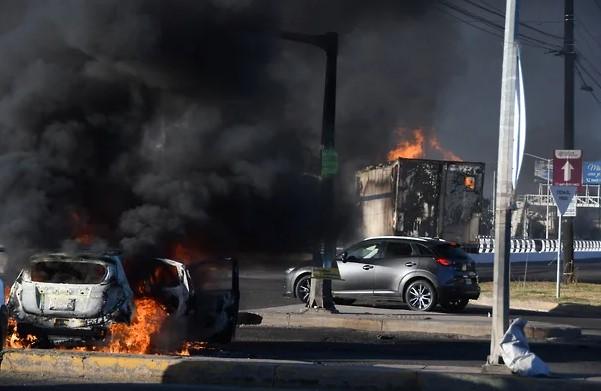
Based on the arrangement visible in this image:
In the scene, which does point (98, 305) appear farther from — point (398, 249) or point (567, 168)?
point (567, 168)

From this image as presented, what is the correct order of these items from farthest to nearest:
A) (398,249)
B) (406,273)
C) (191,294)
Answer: (398,249) < (406,273) < (191,294)

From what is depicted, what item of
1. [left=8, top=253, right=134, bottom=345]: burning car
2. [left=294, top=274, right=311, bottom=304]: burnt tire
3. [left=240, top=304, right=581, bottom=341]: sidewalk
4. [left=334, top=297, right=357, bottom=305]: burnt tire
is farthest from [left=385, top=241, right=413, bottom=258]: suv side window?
[left=8, top=253, right=134, bottom=345]: burning car

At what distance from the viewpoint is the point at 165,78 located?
14047 mm

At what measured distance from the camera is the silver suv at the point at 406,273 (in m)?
19.2

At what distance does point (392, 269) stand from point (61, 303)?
31.2ft

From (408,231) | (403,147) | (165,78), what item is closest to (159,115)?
(165,78)

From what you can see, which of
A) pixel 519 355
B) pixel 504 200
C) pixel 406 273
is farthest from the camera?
pixel 406 273

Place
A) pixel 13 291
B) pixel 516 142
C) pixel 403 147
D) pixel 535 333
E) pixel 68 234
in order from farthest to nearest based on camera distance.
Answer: pixel 403 147
pixel 535 333
pixel 68 234
pixel 13 291
pixel 516 142

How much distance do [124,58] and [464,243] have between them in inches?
625

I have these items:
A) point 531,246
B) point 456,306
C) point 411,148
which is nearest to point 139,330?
point 456,306

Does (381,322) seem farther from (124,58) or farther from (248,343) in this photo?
(124,58)

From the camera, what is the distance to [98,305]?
10.9 metres

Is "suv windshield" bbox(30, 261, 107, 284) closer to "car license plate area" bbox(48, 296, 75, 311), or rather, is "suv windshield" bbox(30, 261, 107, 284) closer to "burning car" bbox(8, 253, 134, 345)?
"burning car" bbox(8, 253, 134, 345)

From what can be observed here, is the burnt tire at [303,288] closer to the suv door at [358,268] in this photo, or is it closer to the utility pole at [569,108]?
the suv door at [358,268]
